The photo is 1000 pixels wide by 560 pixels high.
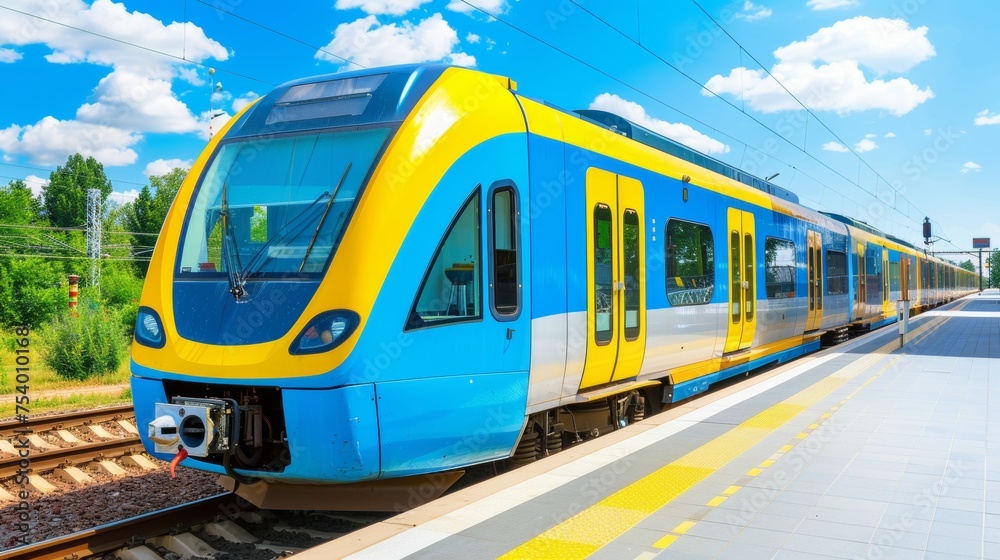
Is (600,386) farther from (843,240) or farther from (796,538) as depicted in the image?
(843,240)

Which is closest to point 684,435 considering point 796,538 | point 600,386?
point 600,386

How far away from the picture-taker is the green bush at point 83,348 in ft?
57.1

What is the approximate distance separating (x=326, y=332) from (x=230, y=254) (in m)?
1.26

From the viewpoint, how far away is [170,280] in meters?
5.81

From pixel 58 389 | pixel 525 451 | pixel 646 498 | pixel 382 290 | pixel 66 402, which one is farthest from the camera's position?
pixel 58 389

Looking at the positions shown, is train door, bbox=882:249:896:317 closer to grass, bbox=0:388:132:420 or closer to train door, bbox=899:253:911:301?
train door, bbox=899:253:911:301

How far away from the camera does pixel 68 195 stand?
84.3m

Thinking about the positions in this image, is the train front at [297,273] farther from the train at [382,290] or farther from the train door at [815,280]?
the train door at [815,280]

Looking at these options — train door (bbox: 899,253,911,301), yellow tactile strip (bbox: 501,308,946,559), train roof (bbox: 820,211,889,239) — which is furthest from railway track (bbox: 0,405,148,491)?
train door (bbox: 899,253,911,301)

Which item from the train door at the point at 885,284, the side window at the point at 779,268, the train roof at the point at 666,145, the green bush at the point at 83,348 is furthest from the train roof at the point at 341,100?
the train door at the point at 885,284

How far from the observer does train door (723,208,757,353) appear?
1130cm

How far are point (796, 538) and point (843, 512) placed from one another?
28.5 inches

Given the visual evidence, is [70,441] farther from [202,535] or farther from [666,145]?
[666,145]

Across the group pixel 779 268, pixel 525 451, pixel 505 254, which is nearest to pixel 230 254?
pixel 505 254
